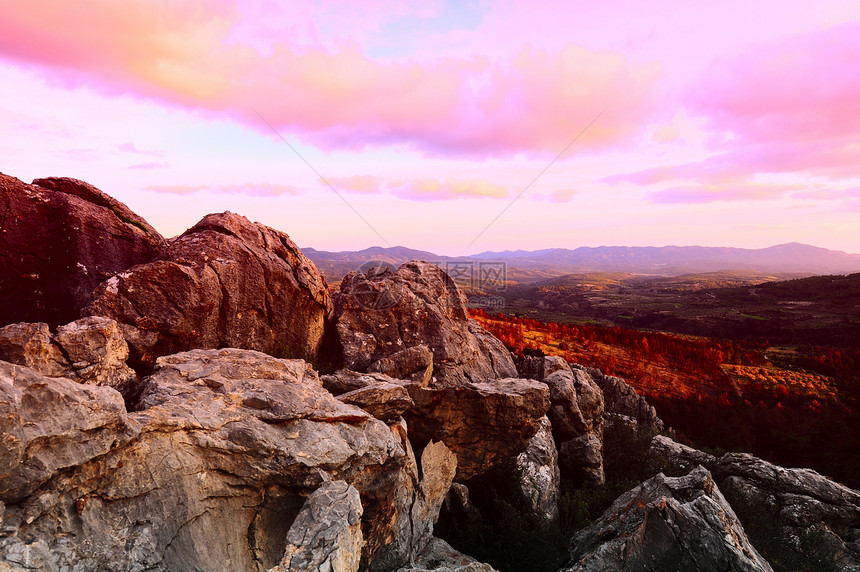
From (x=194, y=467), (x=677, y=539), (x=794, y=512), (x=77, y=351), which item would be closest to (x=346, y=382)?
(x=194, y=467)

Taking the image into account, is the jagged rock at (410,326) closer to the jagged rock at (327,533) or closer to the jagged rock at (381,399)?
the jagged rock at (381,399)

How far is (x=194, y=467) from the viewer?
37.0 ft

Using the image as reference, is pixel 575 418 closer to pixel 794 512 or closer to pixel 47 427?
pixel 794 512

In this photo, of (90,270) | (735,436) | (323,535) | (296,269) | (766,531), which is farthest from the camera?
(735,436)

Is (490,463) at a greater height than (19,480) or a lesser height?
lesser

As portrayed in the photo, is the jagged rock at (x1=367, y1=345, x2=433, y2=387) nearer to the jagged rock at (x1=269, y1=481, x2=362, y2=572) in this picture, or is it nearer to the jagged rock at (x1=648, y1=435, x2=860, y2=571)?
the jagged rock at (x1=269, y1=481, x2=362, y2=572)

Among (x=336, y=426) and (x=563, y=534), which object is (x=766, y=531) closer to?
(x=563, y=534)

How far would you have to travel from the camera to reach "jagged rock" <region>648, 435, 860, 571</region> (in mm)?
20703

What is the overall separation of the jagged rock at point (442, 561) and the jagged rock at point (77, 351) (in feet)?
42.0

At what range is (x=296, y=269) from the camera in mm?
23250

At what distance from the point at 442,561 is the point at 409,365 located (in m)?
9.20

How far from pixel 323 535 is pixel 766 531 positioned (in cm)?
2540

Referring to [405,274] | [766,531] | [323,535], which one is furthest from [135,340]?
[766,531]

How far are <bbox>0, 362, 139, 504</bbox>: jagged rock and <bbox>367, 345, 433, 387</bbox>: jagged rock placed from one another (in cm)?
1270
